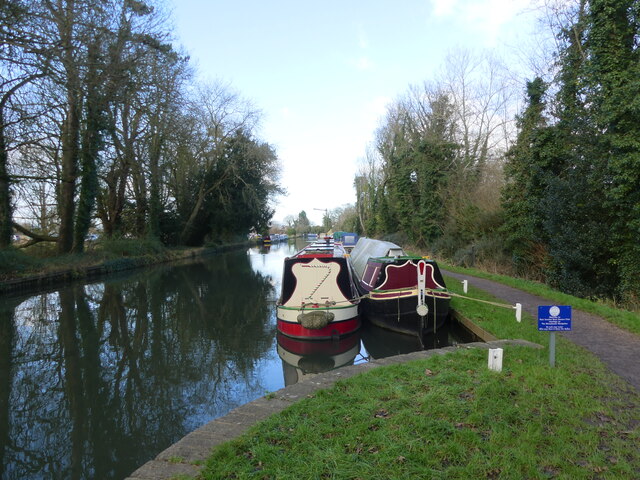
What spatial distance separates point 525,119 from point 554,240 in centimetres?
486

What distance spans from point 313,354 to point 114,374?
10.9ft

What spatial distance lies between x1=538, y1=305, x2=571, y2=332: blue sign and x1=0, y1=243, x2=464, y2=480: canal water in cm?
356

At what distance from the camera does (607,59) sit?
8.56m

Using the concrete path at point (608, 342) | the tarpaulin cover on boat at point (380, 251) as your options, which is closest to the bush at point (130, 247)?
the tarpaulin cover on boat at point (380, 251)

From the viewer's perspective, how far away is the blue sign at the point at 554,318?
412cm

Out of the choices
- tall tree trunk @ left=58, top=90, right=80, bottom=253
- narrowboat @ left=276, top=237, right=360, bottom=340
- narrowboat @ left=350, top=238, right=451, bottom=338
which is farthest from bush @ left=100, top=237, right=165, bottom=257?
narrowboat @ left=350, top=238, right=451, bottom=338

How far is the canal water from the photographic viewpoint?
4199 mm

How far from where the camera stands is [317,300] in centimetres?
820

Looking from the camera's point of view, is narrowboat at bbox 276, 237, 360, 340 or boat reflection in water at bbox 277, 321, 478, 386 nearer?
boat reflection in water at bbox 277, 321, 478, 386

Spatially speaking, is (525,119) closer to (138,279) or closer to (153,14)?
(153,14)

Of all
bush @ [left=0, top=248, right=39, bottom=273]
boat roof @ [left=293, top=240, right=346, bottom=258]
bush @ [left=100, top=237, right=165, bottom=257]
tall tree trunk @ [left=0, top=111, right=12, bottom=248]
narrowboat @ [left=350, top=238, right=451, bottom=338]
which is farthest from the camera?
bush @ [left=100, top=237, right=165, bottom=257]

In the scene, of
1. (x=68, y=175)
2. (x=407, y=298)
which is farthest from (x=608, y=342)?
(x=68, y=175)

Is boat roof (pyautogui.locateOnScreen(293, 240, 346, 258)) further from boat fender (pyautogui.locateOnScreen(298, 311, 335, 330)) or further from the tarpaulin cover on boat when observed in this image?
boat fender (pyautogui.locateOnScreen(298, 311, 335, 330))

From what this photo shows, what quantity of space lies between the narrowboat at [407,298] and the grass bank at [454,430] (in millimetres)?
3473
